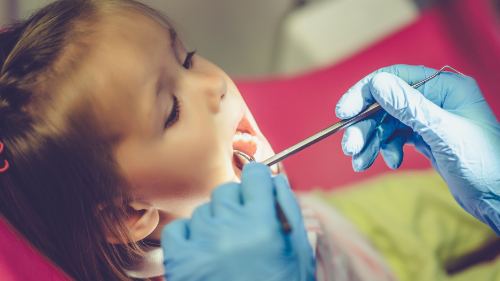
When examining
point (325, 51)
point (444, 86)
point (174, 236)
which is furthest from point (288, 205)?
point (325, 51)

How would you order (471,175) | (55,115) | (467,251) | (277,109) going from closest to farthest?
1. (55,115)
2. (471,175)
3. (467,251)
4. (277,109)

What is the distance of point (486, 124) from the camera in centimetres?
63

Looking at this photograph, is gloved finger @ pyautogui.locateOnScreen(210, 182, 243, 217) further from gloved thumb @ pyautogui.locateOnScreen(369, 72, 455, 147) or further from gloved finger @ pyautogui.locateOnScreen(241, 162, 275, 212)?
gloved thumb @ pyautogui.locateOnScreen(369, 72, 455, 147)

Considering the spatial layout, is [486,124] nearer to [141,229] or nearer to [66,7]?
[141,229]

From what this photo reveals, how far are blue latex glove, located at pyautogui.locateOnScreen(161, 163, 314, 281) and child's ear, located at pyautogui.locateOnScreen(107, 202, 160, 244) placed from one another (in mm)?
70

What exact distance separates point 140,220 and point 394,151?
1.58 feet

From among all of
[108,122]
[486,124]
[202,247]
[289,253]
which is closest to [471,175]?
[486,124]

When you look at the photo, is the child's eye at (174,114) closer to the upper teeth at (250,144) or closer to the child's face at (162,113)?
the child's face at (162,113)

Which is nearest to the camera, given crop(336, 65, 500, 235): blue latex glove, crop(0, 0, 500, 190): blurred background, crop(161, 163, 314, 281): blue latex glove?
crop(161, 163, 314, 281): blue latex glove

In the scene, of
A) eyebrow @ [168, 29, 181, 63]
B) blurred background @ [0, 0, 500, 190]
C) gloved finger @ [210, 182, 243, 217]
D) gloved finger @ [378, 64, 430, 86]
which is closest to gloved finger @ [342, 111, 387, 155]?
gloved finger @ [378, 64, 430, 86]

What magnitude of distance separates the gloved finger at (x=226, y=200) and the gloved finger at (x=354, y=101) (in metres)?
0.22

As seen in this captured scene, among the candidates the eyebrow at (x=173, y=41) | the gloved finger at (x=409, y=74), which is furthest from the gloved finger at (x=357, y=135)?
the eyebrow at (x=173, y=41)

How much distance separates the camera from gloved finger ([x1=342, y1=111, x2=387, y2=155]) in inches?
24.0

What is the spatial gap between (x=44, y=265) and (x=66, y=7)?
44 centimetres
